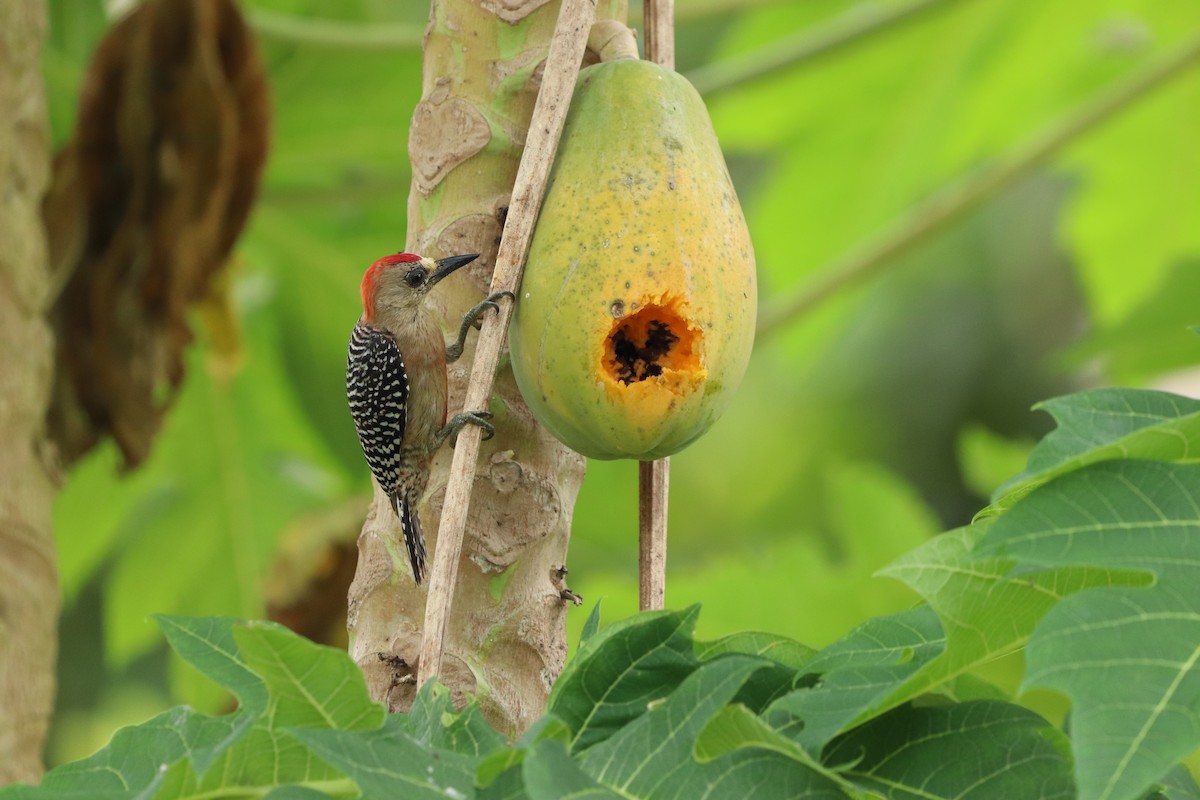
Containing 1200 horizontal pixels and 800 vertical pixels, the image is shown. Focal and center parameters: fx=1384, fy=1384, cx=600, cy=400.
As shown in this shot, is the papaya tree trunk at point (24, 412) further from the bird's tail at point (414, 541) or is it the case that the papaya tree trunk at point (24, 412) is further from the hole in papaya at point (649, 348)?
the hole in papaya at point (649, 348)

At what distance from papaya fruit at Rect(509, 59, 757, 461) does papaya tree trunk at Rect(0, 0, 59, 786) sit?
1282 mm

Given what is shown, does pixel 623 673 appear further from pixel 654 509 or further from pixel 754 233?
pixel 754 233

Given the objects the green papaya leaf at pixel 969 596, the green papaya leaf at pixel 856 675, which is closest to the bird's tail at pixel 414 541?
the green papaya leaf at pixel 856 675

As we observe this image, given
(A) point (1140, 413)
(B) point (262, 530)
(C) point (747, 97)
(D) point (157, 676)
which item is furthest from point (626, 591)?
(D) point (157, 676)

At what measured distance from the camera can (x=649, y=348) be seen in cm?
150

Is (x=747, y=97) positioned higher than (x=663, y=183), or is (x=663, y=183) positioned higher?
(x=747, y=97)

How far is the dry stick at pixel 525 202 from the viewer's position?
4.56ft

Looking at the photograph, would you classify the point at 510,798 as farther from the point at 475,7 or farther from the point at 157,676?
the point at 157,676

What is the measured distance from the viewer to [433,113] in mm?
1612

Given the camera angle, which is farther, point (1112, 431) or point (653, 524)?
point (653, 524)

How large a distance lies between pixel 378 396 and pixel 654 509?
893 millimetres

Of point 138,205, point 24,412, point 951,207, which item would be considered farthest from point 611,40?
point 951,207

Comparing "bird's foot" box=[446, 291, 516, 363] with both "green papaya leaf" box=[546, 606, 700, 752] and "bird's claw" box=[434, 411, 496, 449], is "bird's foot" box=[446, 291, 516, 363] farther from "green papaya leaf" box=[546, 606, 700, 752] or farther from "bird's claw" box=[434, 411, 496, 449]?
"green papaya leaf" box=[546, 606, 700, 752]

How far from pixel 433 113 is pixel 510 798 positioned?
88cm
